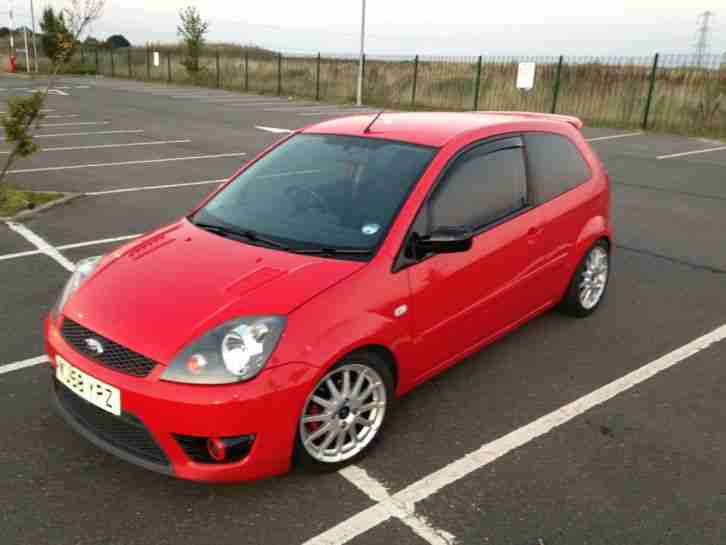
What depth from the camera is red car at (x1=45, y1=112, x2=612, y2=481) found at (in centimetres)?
272

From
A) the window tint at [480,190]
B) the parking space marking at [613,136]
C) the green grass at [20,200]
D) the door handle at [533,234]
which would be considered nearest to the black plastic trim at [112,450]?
the window tint at [480,190]

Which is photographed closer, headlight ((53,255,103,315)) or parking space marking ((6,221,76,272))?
headlight ((53,255,103,315))

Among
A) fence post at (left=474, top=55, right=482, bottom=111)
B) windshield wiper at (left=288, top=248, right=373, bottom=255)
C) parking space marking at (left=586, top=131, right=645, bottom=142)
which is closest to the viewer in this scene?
windshield wiper at (left=288, top=248, right=373, bottom=255)

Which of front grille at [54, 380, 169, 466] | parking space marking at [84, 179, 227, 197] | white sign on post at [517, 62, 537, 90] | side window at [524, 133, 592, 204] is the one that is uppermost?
white sign on post at [517, 62, 537, 90]

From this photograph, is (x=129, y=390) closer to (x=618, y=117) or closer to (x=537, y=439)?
(x=537, y=439)

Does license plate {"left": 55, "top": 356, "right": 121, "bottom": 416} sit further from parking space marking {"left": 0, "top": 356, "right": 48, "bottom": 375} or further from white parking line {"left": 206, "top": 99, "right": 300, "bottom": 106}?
white parking line {"left": 206, "top": 99, "right": 300, "bottom": 106}

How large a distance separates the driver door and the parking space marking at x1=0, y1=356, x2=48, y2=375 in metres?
2.41

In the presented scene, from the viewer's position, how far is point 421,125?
4043 mm

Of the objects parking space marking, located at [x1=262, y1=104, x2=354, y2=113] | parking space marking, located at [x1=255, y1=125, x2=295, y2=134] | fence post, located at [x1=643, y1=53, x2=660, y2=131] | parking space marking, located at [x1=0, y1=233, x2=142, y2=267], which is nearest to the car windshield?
parking space marking, located at [x1=0, y1=233, x2=142, y2=267]

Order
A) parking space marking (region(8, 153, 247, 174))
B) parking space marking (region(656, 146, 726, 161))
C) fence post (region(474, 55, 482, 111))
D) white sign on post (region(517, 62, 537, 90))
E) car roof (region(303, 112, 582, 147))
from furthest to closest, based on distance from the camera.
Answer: fence post (region(474, 55, 482, 111)) → white sign on post (region(517, 62, 537, 90)) → parking space marking (region(656, 146, 726, 161)) → parking space marking (region(8, 153, 247, 174)) → car roof (region(303, 112, 582, 147))

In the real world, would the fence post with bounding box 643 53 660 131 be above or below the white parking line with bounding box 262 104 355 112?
above

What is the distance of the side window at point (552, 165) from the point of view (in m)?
4.30

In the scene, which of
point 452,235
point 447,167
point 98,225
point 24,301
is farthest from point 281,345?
point 98,225

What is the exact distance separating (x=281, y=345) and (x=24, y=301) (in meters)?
3.23
